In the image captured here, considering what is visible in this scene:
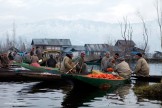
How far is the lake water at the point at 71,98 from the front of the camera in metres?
11.7

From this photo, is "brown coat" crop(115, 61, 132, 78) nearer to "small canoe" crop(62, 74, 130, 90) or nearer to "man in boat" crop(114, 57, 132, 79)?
"man in boat" crop(114, 57, 132, 79)

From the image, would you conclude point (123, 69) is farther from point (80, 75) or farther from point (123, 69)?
point (80, 75)

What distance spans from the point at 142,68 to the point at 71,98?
6552 mm

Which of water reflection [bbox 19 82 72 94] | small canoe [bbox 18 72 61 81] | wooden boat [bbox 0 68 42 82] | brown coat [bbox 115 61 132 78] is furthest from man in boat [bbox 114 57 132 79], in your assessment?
wooden boat [bbox 0 68 42 82]

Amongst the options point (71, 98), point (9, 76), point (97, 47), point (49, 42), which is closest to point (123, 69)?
point (71, 98)

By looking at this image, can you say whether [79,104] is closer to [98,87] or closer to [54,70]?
[98,87]

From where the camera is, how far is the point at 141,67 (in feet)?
61.3

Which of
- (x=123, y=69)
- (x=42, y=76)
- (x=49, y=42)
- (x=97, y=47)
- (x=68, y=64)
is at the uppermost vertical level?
(x=49, y=42)

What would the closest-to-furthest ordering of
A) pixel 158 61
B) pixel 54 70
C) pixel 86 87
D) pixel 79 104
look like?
pixel 79 104 → pixel 86 87 → pixel 54 70 → pixel 158 61

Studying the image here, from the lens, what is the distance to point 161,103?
11984 mm

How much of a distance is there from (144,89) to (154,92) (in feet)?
2.64

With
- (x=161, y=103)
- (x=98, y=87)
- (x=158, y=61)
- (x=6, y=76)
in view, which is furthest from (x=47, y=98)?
(x=158, y=61)

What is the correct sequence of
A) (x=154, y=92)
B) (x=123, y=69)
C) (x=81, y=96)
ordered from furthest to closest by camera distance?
(x=123, y=69) → (x=81, y=96) → (x=154, y=92)

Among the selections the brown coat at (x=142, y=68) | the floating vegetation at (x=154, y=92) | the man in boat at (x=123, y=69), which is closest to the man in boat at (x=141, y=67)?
the brown coat at (x=142, y=68)
